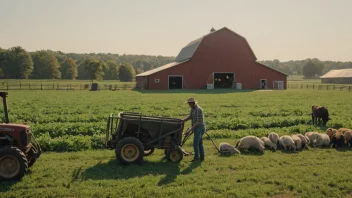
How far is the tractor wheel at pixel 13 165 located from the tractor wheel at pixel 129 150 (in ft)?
8.37

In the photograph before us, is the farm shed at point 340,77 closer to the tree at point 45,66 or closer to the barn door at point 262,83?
the barn door at point 262,83

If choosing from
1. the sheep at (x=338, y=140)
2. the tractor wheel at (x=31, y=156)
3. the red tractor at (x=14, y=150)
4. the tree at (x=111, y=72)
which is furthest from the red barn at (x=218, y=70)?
the tree at (x=111, y=72)

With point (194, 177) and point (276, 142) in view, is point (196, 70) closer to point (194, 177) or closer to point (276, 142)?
point (276, 142)

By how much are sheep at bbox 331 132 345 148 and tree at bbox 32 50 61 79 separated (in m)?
116

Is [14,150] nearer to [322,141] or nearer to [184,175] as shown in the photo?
[184,175]

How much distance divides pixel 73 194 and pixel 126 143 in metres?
2.56

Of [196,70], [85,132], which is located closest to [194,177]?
[85,132]

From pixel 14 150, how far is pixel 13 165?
1.33ft

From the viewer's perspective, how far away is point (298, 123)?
17.6 m

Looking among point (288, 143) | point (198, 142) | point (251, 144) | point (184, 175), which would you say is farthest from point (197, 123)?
point (288, 143)

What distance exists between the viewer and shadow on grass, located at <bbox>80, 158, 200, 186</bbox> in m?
8.41

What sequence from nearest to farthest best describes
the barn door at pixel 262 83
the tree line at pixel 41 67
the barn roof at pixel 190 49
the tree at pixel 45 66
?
the barn door at pixel 262 83, the barn roof at pixel 190 49, the tree line at pixel 41 67, the tree at pixel 45 66

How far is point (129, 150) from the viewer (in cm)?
955

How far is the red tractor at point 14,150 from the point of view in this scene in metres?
7.97
